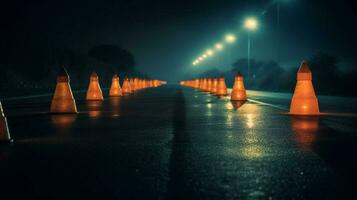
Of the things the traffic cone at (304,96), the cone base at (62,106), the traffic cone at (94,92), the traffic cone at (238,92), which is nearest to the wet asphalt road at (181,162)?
the traffic cone at (304,96)

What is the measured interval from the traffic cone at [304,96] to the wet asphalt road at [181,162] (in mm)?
3262

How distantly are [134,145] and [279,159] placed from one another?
2.64 m

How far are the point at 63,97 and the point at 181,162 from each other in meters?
10.6

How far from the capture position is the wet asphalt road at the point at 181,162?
5.29 meters

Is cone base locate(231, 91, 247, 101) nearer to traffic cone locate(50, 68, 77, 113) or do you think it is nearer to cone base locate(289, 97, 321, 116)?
cone base locate(289, 97, 321, 116)

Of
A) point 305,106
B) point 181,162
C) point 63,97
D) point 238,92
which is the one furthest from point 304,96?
point 238,92

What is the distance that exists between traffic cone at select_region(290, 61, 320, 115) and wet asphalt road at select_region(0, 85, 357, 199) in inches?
128

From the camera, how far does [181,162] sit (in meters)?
7.04

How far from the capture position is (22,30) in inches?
2525

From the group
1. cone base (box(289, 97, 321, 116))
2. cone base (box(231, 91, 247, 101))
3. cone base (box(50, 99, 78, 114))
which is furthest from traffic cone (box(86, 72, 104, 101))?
cone base (box(289, 97, 321, 116))

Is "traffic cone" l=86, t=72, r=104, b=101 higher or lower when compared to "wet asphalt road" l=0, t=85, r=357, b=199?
higher

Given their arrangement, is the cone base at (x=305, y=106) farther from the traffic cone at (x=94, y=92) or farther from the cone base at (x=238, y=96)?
the traffic cone at (x=94, y=92)

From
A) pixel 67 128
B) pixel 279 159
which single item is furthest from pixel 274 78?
pixel 279 159

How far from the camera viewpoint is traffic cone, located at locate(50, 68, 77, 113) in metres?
16.7
